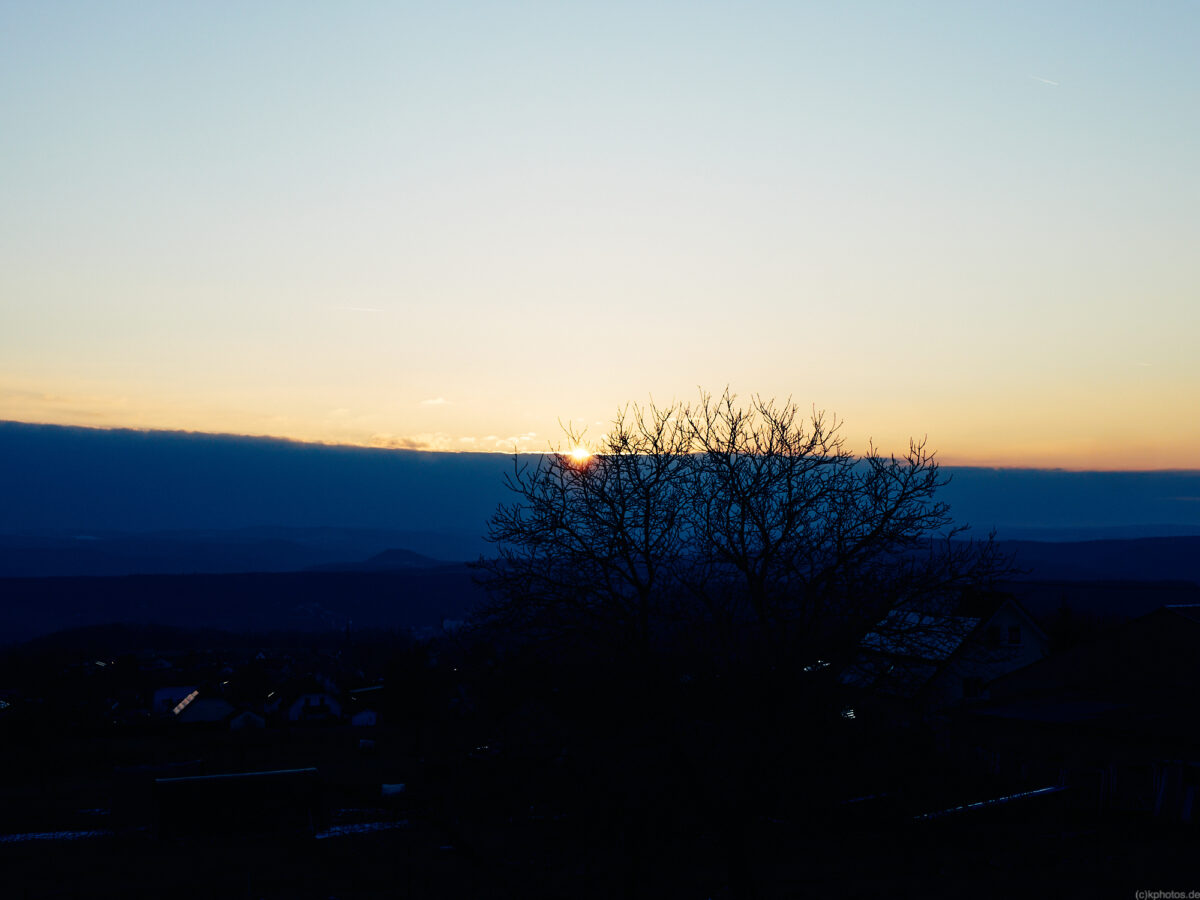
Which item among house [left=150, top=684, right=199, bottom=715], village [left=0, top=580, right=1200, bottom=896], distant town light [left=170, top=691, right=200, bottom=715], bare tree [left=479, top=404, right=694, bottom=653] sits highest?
bare tree [left=479, top=404, right=694, bottom=653]

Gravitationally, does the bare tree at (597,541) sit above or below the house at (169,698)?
above

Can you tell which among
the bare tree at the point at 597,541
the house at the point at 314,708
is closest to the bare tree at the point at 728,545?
the bare tree at the point at 597,541

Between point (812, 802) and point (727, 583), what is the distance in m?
3.80

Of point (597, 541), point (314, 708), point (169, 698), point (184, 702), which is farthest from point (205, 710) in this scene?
point (597, 541)

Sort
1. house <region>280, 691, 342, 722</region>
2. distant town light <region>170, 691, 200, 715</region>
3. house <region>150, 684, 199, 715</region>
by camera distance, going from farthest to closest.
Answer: house <region>150, 684, 199, 715</region> → distant town light <region>170, 691, 200, 715</region> → house <region>280, 691, 342, 722</region>

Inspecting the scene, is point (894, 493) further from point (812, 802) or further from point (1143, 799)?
point (1143, 799)

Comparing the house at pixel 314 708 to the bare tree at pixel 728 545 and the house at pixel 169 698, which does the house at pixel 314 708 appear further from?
the bare tree at pixel 728 545

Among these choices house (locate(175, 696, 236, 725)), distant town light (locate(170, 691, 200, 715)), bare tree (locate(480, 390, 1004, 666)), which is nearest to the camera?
bare tree (locate(480, 390, 1004, 666))

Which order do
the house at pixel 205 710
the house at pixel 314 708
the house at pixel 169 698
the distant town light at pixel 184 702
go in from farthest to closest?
the house at pixel 169 698, the distant town light at pixel 184 702, the house at pixel 314 708, the house at pixel 205 710

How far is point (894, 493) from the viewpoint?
1417 cm

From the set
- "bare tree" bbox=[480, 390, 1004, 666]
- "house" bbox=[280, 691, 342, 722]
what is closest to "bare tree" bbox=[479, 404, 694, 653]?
"bare tree" bbox=[480, 390, 1004, 666]

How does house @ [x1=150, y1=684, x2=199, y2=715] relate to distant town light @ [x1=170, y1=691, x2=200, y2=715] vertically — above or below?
below

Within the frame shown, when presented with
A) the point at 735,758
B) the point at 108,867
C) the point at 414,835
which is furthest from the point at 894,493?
the point at 108,867

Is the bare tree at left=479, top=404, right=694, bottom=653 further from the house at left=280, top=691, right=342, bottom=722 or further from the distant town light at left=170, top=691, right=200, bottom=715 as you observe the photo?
the distant town light at left=170, top=691, right=200, bottom=715
